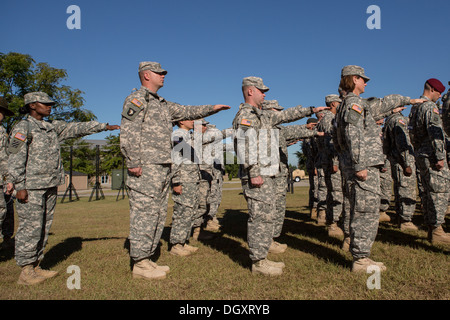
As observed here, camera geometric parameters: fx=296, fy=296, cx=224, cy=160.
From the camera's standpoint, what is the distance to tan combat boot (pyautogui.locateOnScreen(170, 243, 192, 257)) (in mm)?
4827

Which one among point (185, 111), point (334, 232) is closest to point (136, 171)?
point (185, 111)

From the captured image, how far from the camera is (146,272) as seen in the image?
3.73 meters

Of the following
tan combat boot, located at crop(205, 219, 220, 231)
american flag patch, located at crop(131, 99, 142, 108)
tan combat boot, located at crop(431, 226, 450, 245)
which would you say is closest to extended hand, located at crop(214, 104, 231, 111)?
american flag patch, located at crop(131, 99, 142, 108)

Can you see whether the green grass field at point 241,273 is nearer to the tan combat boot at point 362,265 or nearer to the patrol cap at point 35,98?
the tan combat boot at point 362,265

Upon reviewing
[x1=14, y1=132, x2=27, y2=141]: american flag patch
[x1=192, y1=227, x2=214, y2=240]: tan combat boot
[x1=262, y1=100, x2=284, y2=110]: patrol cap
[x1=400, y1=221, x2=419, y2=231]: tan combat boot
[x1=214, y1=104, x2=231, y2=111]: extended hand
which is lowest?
[x1=192, y1=227, x2=214, y2=240]: tan combat boot

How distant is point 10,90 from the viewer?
1071 inches

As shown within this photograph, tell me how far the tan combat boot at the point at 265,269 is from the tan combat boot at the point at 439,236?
116 inches

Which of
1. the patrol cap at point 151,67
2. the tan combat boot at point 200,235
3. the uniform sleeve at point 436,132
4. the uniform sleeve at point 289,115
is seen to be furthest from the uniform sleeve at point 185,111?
the uniform sleeve at point 436,132

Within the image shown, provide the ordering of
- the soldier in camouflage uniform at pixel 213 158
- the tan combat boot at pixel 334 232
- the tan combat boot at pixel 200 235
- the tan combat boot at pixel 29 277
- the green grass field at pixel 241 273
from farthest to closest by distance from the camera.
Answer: the soldier in camouflage uniform at pixel 213 158
the tan combat boot at pixel 200 235
the tan combat boot at pixel 334 232
the tan combat boot at pixel 29 277
the green grass field at pixel 241 273

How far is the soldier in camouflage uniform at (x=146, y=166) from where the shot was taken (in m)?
3.72

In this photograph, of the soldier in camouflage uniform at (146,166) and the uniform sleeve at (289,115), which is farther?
the uniform sleeve at (289,115)

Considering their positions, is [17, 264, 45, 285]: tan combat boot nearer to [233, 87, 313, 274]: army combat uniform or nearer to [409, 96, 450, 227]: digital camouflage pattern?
[233, 87, 313, 274]: army combat uniform

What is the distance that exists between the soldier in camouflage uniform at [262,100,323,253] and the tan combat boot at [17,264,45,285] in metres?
3.27
